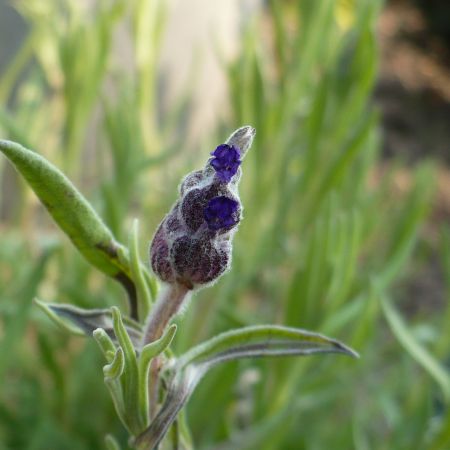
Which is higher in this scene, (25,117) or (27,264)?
(25,117)

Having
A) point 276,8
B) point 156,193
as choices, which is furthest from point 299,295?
point 156,193

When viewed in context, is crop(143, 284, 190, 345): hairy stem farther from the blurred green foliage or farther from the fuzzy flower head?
the blurred green foliage

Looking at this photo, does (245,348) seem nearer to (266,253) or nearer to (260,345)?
(260,345)

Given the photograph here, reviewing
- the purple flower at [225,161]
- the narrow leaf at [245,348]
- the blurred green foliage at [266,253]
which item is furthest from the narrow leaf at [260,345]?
→ the blurred green foliage at [266,253]

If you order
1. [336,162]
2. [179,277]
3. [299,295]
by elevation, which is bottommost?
[179,277]

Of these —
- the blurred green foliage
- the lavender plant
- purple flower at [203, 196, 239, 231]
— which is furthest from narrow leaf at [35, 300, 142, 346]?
the blurred green foliage

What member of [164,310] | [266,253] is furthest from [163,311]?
[266,253]

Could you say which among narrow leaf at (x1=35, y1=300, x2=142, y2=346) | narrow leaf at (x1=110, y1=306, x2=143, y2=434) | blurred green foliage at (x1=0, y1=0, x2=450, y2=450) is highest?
blurred green foliage at (x1=0, y1=0, x2=450, y2=450)

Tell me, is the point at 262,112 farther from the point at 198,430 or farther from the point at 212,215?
the point at 212,215
